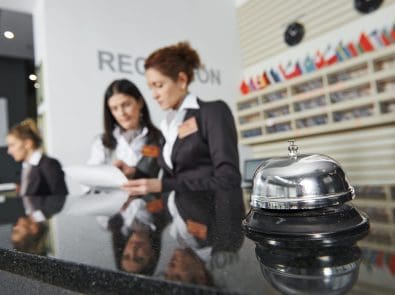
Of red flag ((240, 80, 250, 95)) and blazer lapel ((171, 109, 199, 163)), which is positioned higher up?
red flag ((240, 80, 250, 95))

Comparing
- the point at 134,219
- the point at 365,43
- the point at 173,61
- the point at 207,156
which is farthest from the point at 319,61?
the point at 134,219

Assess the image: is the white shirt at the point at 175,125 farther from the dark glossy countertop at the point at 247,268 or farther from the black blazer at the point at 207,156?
the dark glossy countertop at the point at 247,268

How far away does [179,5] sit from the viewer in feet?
12.1

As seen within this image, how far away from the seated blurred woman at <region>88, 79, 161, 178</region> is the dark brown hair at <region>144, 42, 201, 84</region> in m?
0.66

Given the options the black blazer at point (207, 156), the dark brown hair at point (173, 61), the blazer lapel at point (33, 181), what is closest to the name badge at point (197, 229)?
the black blazer at point (207, 156)

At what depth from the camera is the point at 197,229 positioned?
507 mm

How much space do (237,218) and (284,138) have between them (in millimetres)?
2992

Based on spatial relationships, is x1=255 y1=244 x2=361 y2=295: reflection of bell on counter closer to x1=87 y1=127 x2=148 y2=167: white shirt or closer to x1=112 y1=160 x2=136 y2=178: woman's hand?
x1=112 y1=160 x2=136 y2=178: woman's hand

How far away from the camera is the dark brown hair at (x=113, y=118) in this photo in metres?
2.51

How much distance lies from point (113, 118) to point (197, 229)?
2.19 m

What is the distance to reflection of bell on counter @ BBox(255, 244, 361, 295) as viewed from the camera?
25cm

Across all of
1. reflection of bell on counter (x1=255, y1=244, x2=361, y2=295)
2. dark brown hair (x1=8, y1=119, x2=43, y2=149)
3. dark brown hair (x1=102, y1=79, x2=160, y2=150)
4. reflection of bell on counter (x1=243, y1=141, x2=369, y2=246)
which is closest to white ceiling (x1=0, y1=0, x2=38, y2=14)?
dark brown hair (x1=8, y1=119, x2=43, y2=149)

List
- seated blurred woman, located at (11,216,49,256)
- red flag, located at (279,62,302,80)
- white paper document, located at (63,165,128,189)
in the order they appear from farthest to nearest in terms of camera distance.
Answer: red flag, located at (279,62,302,80) < white paper document, located at (63,165,128,189) < seated blurred woman, located at (11,216,49,256)

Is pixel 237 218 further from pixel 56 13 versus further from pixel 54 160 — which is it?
pixel 56 13
